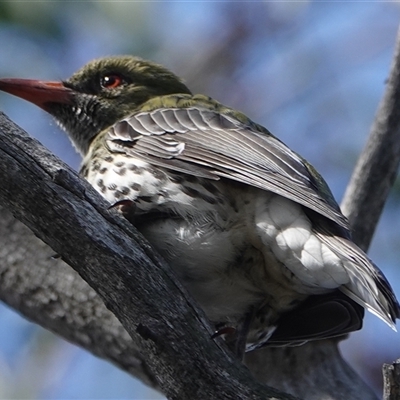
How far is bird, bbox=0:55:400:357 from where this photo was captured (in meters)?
3.51

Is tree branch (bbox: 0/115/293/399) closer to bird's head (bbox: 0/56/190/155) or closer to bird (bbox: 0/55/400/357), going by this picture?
bird (bbox: 0/55/400/357)

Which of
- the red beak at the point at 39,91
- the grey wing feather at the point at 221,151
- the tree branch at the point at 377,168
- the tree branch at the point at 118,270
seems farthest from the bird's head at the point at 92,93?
the tree branch at the point at 118,270

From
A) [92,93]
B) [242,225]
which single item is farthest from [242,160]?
[92,93]

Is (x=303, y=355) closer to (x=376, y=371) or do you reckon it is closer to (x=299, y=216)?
(x=376, y=371)

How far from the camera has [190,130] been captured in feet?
13.7

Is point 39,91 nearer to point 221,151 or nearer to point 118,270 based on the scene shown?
point 221,151

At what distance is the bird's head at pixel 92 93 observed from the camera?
4883 mm

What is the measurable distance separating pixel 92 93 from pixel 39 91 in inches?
11.5

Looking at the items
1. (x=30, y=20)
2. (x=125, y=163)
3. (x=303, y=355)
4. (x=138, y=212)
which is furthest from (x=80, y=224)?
(x=30, y=20)

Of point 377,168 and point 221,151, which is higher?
point 377,168

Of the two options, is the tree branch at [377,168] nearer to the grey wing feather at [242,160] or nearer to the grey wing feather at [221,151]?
the grey wing feather at [242,160]

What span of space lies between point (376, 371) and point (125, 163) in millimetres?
2680

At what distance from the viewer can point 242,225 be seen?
364cm

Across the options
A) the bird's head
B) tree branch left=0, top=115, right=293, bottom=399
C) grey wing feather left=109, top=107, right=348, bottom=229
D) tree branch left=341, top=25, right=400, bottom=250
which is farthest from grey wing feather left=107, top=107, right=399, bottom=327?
tree branch left=341, top=25, right=400, bottom=250
